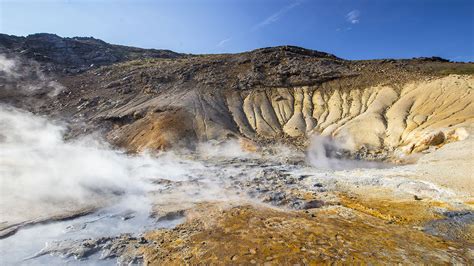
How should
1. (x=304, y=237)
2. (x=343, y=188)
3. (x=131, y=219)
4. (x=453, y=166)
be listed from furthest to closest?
(x=453, y=166)
(x=343, y=188)
(x=131, y=219)
(x=304, y=237)

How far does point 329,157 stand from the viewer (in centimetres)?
2208

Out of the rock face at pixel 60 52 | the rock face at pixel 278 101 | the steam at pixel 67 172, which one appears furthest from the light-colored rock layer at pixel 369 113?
the rock face at pixel 60 52

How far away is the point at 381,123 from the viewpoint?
80.5 feet

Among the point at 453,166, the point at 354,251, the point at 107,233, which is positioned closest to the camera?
the point at 354,251

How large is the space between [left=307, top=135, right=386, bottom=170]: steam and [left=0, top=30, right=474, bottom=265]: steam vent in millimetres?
171

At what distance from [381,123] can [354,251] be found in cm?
1746

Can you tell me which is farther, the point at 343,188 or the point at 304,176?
the point at 304,176

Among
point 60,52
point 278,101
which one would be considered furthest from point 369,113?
point 60,52

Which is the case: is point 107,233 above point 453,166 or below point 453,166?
below

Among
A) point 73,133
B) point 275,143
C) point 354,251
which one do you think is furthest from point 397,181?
point 73,133

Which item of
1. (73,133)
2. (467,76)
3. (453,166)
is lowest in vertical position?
(453,166)

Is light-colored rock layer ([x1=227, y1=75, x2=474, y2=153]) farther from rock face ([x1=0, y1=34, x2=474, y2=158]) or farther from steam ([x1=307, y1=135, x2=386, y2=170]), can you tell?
steam ([x1=307, y1=135, x2=386, y2=170])

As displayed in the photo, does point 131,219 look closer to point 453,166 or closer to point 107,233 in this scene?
point 107,233

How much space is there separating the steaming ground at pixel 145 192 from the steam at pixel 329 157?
0.39ft
